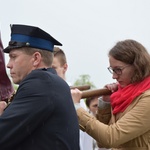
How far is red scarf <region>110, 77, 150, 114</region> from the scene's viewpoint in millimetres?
3355

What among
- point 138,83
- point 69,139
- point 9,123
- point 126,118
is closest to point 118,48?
point 138,83

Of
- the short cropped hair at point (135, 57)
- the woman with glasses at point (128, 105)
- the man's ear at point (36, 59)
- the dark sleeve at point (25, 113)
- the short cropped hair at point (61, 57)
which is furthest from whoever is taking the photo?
the short cropped hair at point (61, 57)

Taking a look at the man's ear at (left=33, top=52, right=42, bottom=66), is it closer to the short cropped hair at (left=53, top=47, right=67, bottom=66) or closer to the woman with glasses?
the woman with glasses

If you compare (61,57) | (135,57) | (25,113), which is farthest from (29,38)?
(61,57)

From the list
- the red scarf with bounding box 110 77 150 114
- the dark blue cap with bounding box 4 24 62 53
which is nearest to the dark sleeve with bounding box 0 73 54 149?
the dark blue cap with bounding box 4 24 62 53

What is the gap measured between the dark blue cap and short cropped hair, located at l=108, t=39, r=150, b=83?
77cm

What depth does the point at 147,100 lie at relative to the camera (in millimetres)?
3287

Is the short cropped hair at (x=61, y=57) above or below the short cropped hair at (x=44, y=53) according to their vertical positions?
below

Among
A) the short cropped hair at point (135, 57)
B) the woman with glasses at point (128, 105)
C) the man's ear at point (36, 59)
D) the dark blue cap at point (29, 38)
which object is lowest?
the woman with glasses at point (128, 105)

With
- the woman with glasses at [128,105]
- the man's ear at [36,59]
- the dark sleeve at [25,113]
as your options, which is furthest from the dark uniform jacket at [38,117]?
the woman with glasses at [128,105]

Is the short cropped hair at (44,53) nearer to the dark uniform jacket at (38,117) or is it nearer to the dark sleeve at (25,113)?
the dark uniform jacket at (38,117)

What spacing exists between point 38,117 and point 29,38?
0.54m

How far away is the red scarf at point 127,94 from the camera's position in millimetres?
3355

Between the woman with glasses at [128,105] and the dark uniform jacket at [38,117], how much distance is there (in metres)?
0.79
